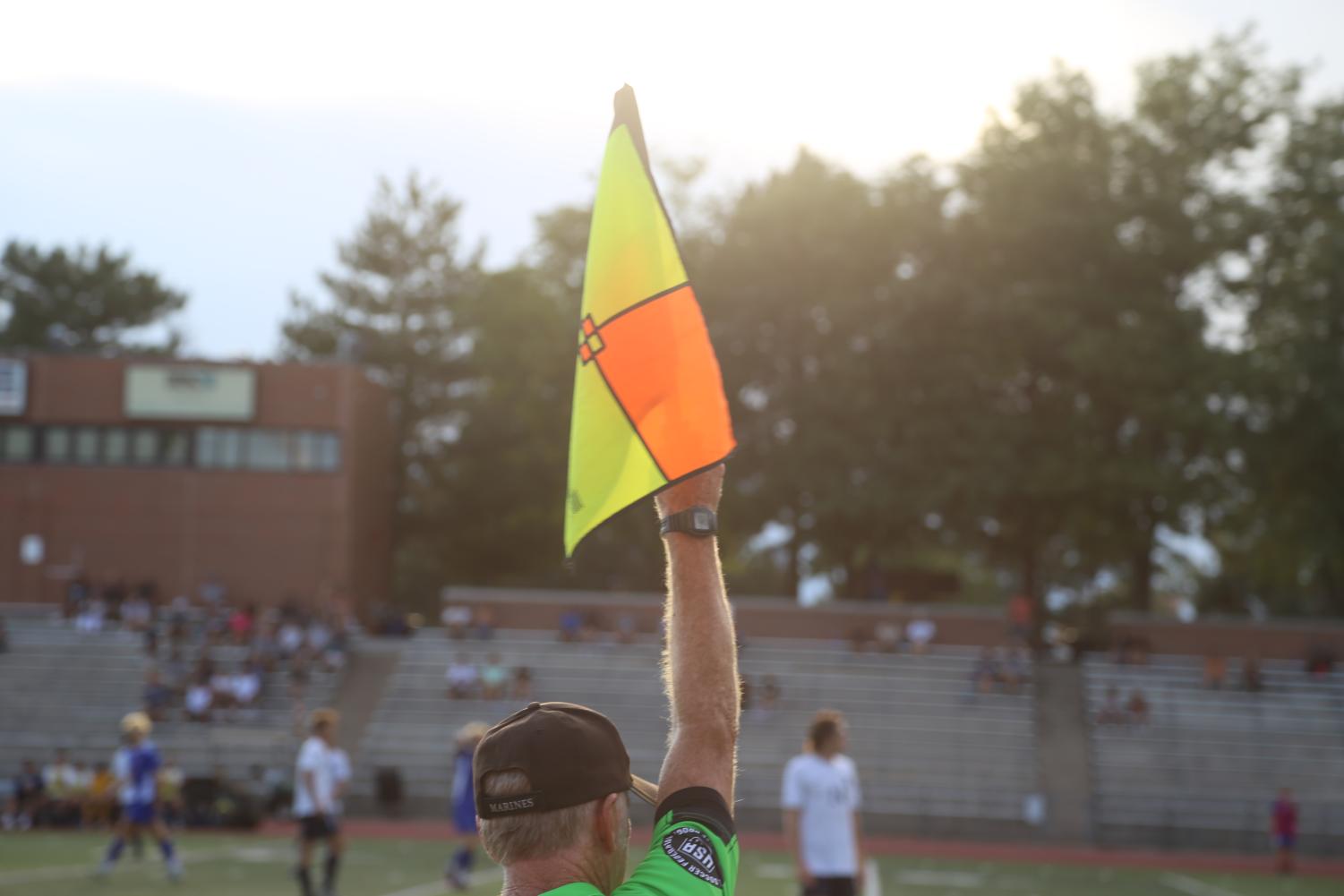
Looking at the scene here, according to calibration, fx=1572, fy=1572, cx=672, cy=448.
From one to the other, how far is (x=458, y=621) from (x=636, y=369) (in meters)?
39.3

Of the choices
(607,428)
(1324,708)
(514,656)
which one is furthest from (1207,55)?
(607,428)

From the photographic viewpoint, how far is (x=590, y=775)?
2426 millimetres

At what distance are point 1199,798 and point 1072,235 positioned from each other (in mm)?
17307

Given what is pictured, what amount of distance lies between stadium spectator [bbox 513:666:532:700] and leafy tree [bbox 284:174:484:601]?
2608cm

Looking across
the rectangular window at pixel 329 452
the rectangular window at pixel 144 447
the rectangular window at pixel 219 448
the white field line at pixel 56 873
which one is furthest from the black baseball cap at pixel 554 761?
the rectangular window at pixel 144 447

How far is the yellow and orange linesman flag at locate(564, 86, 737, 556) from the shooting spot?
2535 mm

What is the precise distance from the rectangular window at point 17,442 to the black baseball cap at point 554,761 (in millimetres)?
47496

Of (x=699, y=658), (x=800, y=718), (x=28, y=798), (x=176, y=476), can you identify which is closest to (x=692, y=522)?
(x=699, y=658)

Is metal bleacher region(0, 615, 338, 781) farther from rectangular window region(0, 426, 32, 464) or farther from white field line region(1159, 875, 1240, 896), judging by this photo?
white field line region(1159, 875, 1240, 896)

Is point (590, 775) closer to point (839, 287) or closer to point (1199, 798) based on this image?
point (1199, 798)

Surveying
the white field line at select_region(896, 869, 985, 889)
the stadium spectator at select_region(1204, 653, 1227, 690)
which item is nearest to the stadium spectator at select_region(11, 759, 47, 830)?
Answer: the white field line at select_region(896, 869, 985, 889)

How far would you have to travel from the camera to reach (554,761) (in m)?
2.43

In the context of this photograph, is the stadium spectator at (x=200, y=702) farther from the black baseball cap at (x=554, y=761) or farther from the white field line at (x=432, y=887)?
the black baseball cap at (x=554, y=761)

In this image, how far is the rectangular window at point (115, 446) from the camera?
46.2 metres
